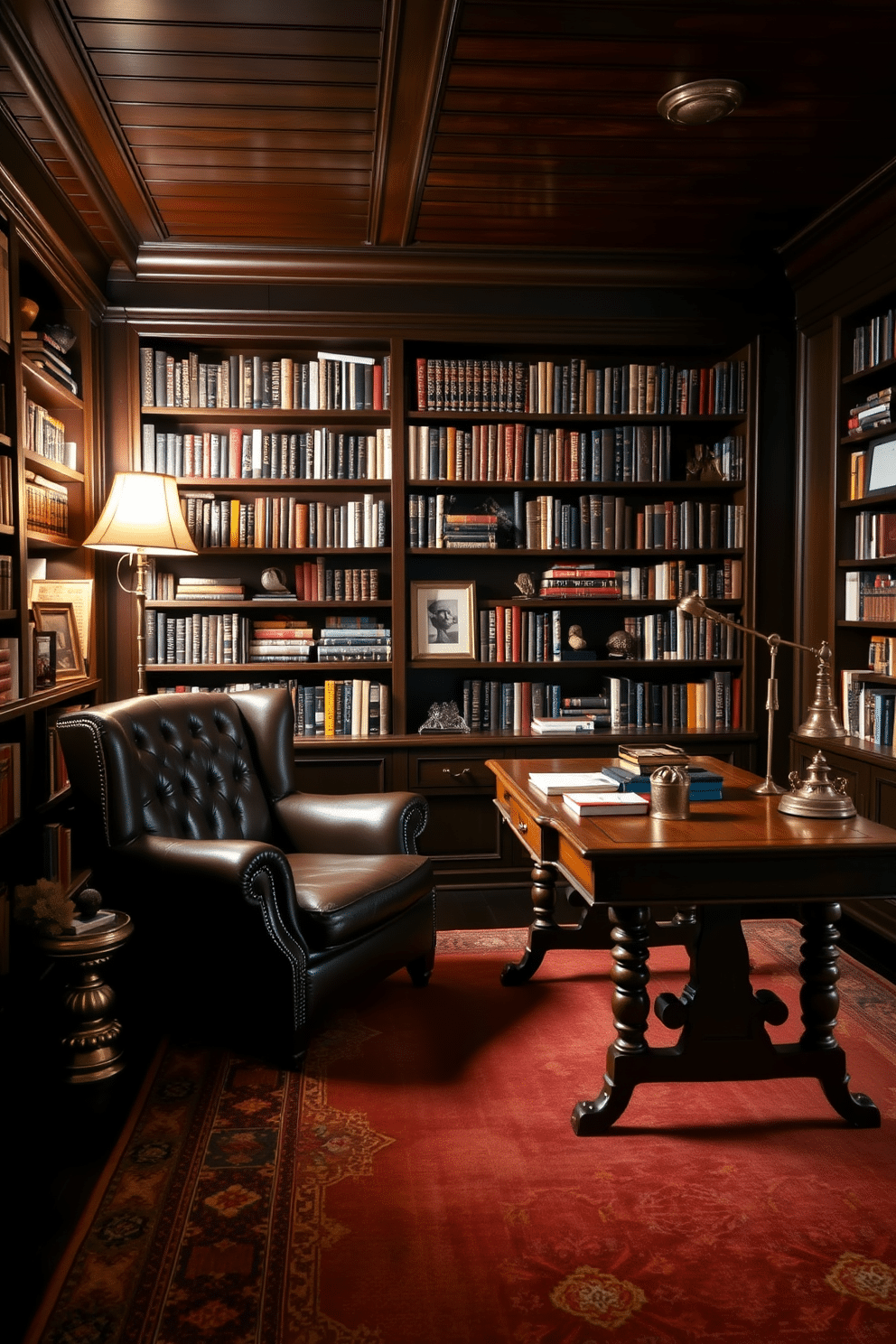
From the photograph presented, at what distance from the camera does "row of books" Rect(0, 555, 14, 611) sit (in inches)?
124

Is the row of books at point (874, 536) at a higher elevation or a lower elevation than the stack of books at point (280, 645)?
higher

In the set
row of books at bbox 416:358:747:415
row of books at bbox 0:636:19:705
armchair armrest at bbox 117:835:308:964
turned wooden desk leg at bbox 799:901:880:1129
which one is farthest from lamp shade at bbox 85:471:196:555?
turned wooden desk leg at bbox 799:901:880:1129

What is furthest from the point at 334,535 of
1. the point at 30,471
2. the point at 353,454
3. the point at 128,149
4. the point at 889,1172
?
the point at 889,1172

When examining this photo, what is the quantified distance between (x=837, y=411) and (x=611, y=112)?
5.45ft

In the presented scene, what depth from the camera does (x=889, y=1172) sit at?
7.24ft

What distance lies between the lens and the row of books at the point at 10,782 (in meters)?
3.08

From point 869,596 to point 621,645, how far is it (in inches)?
41.8

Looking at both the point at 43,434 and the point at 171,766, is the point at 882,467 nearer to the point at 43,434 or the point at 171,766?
the point at 171,766

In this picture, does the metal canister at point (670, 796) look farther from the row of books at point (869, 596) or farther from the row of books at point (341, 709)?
the row of books at point (341, 709)

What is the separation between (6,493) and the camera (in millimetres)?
3184

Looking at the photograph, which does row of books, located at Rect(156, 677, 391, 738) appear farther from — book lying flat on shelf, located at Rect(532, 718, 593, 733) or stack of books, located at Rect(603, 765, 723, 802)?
stack of books, located at Rect(603, 765, 723, 802)

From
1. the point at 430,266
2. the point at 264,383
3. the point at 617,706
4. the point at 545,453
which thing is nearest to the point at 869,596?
the point at 617,706

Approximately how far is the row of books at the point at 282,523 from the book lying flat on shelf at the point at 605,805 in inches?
86.1

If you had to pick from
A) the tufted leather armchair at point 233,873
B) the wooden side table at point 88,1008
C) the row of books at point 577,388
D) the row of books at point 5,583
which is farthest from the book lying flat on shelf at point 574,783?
the row of books at point 577,388
